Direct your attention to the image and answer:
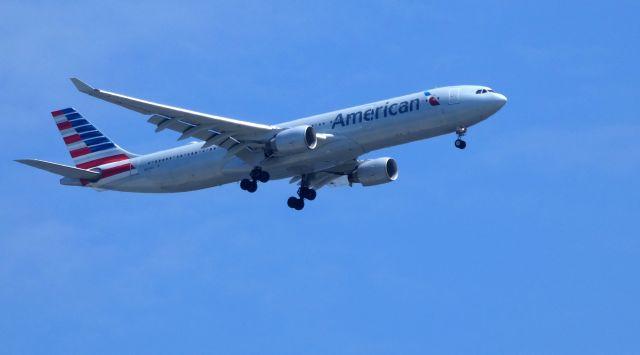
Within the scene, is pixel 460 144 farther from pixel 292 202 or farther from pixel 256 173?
pixel 292 202

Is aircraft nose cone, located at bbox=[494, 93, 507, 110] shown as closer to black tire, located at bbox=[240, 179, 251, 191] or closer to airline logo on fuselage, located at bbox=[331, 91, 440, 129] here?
airline logo on fuselage, located at bbox=[331, 91, 440, 129]

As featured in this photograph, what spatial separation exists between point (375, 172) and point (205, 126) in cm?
989

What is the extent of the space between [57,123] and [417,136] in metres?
22.9

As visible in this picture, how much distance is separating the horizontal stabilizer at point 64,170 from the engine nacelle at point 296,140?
1178 cm

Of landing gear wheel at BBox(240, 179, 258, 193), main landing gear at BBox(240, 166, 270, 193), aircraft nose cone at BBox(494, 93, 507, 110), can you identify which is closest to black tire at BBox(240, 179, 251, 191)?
landing gear wheel at BBox(240, 179, 258, 193)

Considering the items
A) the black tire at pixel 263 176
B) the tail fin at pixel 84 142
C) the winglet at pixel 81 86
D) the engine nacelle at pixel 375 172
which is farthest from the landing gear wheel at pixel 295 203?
the winglet at pixel 81 86

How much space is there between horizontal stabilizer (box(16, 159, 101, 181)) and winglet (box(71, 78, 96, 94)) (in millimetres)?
6144

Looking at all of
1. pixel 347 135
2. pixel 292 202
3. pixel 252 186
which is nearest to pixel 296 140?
pixel 347 135

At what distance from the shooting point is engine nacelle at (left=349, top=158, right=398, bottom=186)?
69938mm

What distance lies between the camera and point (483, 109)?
6328 centimetres

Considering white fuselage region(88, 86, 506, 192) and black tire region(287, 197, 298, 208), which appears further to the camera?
black tire region(287, 197, 298, 208)

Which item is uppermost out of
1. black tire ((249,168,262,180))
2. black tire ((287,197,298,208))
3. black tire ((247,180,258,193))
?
black tire ((287,197,298,208))

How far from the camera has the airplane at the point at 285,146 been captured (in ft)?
208

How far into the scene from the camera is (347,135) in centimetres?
6438
